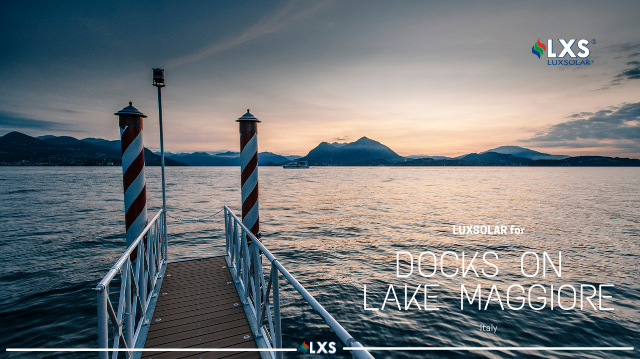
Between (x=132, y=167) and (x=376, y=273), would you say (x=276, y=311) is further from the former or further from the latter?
(x=376, y=273)

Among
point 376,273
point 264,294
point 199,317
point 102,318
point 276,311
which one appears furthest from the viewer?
point 376,273

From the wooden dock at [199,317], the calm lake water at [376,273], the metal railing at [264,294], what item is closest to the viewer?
the metal railing at [264,294]

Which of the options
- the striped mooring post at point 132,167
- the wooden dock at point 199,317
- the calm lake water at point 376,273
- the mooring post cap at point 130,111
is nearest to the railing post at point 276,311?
the wooden dock at point 199,317

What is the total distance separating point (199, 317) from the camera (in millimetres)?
4660

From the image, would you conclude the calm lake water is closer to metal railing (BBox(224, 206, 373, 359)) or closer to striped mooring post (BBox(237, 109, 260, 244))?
metal railing (BBox(224, 206, 373, 359))

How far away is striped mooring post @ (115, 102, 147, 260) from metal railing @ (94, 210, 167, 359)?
422 mm

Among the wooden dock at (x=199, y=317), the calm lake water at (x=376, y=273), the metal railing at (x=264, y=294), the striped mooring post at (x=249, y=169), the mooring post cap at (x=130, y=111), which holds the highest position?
the mooring post cap at (x=130, y=111)

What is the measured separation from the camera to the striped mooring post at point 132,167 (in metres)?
5.58

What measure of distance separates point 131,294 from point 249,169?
3219 mm

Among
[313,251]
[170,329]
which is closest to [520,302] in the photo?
[313,251]

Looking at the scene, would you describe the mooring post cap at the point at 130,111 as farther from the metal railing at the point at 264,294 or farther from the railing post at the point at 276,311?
the railing post at the point at 276,311

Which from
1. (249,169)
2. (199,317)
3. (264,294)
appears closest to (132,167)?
(249,169)

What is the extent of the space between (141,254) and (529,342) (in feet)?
27.2

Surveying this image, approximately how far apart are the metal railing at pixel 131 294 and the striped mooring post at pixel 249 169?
2.01 metres
